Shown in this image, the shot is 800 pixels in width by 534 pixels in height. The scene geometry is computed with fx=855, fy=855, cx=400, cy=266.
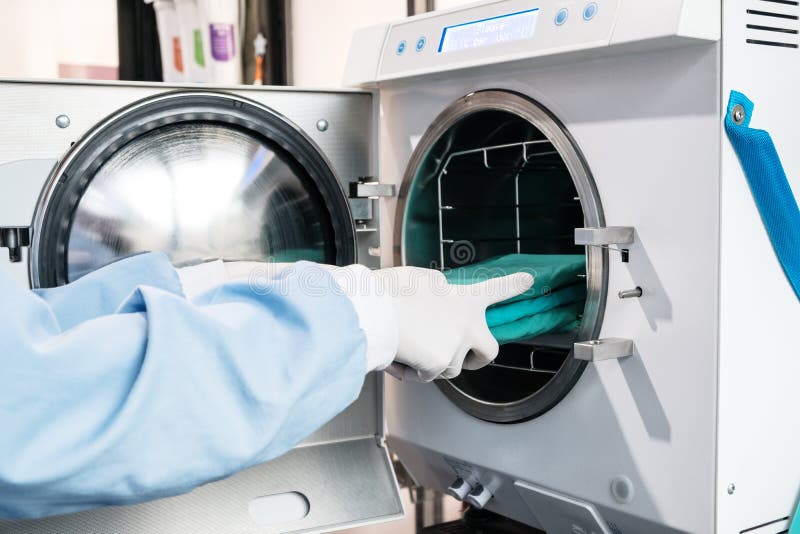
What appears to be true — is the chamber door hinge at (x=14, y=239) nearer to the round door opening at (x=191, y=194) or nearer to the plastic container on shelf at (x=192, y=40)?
the round door opening at (x=191, y=194)

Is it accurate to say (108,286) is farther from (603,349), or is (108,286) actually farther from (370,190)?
(603,349)

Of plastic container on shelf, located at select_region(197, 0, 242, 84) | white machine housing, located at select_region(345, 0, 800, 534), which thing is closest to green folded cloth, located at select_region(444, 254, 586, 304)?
white machine housing, located at select_region(345, 0, 800, 534)

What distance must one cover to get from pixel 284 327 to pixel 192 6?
2.45 meters

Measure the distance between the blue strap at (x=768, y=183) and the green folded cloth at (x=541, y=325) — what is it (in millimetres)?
389

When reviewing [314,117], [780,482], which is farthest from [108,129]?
[780,482]

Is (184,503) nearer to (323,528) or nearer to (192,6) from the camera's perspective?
(323,528)

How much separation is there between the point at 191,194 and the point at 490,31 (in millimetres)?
622

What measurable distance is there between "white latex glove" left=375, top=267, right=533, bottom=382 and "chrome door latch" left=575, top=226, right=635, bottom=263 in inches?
7.6

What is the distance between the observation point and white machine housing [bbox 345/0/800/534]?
1163 millimetres

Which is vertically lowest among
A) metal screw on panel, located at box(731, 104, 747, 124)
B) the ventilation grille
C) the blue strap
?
the blue strap

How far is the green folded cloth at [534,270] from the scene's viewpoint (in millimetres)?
1479

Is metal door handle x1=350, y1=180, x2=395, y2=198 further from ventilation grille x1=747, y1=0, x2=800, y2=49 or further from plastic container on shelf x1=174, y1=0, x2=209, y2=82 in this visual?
plastic container on shelf x1=174, y1=0, x2=209, y2=82

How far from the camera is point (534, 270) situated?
150cm

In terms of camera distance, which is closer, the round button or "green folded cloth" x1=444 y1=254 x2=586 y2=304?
the round button
